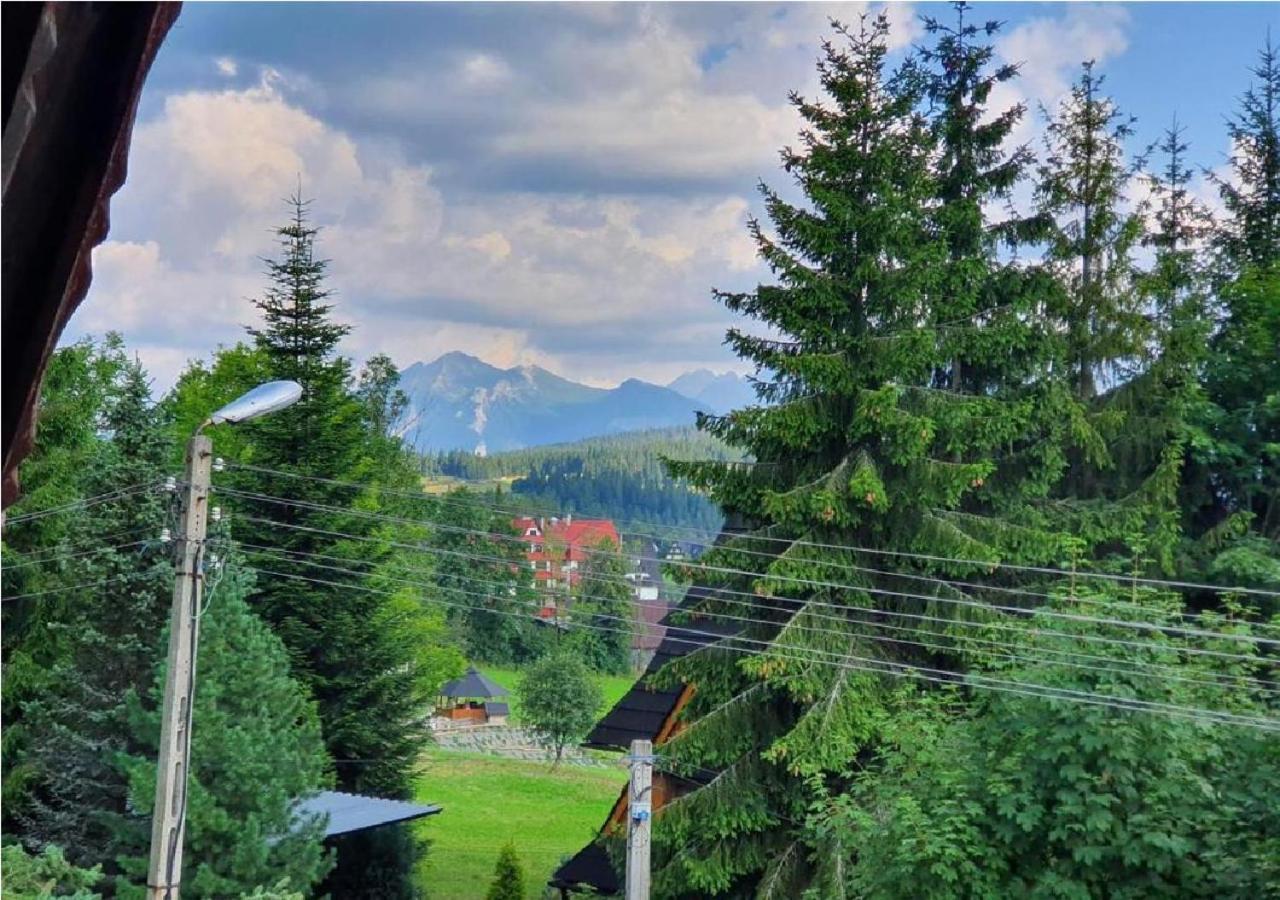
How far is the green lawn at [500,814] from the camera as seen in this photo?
76.8 ft

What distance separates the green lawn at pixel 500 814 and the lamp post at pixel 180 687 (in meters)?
10.2

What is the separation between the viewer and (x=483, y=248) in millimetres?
53125

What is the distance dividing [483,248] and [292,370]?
1307 inches

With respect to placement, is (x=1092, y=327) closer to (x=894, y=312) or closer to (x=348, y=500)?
(x=894, y=312)

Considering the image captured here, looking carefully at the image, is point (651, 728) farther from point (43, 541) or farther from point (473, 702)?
point (473, 702)

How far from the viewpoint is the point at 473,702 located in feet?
181

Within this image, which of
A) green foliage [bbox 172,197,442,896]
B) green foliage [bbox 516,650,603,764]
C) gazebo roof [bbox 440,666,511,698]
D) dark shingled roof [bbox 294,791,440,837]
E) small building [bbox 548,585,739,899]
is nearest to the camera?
small building [bbox 548,585,739,899]

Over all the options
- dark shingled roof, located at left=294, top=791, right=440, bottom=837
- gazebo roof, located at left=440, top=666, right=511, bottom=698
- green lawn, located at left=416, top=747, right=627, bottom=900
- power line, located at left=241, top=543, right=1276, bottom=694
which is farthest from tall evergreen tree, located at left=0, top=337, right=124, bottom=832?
gazebo roof, located at left=440, top=666, right=511, bottom=698

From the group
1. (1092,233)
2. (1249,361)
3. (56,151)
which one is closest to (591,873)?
(1092,233)

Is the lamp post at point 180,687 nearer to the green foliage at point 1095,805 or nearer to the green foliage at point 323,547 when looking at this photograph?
the green foliage at point 1095,805

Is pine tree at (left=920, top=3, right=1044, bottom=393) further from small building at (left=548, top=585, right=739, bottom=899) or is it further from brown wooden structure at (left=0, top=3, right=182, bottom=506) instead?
brown wooden structure at (left=0, top=3, right=182, bottom=506)

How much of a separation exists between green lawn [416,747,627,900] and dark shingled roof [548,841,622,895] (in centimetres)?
251

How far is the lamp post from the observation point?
906 cm

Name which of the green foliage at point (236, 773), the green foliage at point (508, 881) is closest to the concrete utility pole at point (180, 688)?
the green foliage at point (236, 773)
